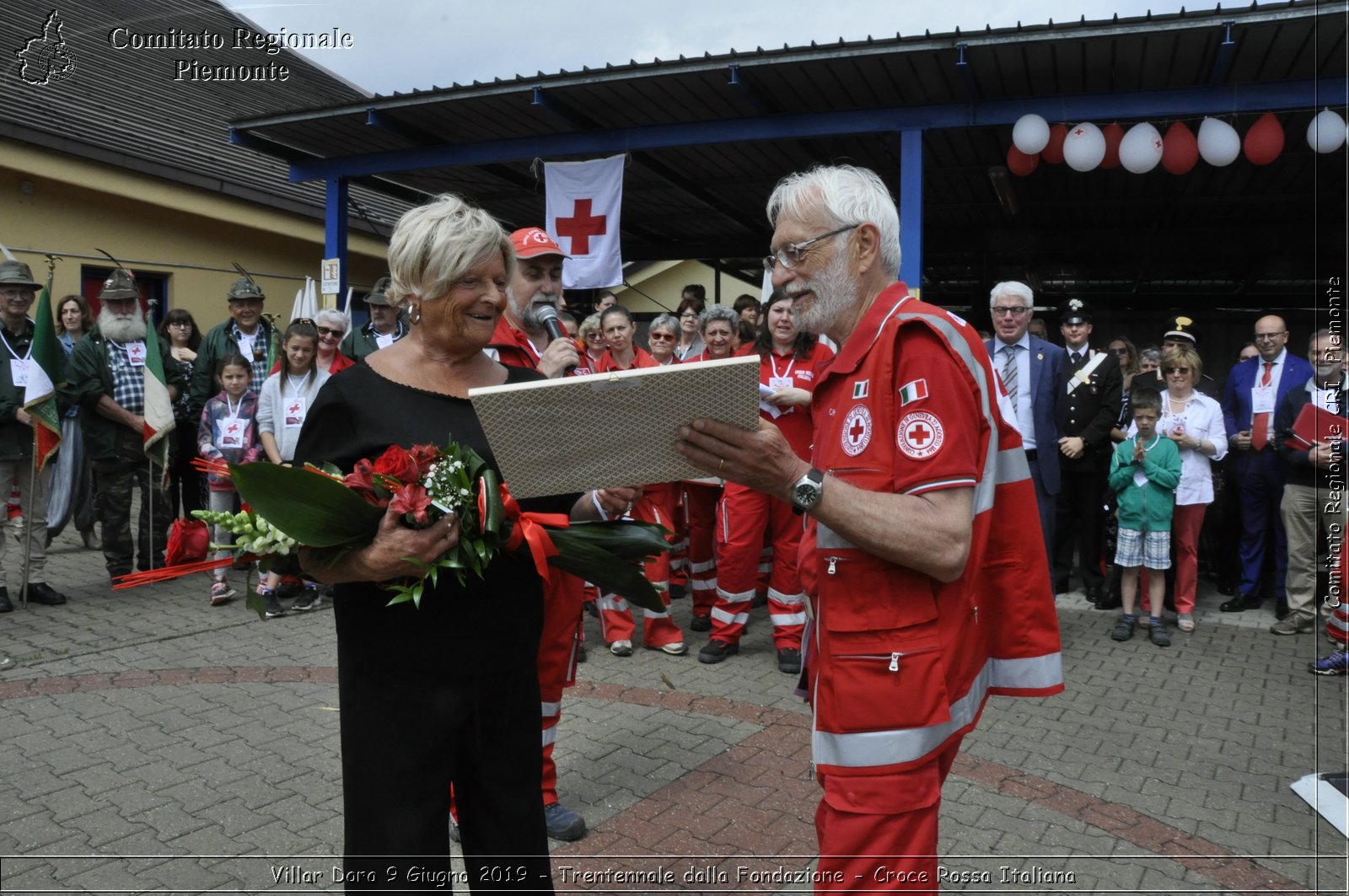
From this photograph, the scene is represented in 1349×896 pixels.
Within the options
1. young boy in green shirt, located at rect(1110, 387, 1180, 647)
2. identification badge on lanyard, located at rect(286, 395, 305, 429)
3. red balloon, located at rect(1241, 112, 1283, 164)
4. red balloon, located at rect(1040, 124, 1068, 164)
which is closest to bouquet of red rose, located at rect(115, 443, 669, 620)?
identification badge on lanyard, located at rect(286, 395, 305, 429)

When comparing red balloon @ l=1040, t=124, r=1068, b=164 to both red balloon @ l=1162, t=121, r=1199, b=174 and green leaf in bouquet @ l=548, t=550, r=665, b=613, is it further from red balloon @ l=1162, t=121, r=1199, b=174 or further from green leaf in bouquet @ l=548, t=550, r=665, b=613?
green leaf in bouquet @ l=548, t=550, r=665, b=613

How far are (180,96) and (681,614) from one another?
49.1 feet

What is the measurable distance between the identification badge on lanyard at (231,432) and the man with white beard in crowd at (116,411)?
72 centimetres

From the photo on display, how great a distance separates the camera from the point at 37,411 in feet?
24.6

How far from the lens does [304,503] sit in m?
2.10

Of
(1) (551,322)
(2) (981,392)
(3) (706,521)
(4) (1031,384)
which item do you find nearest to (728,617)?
(3) (706,521)

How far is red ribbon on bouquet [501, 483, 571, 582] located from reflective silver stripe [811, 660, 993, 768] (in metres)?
0.78

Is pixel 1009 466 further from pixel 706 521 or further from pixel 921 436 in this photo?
pixel 706 521

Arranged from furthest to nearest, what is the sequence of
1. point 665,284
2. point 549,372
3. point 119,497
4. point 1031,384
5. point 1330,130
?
point 665,284 < point 119,497 < point 1330,130 < point 1031,384 < point 549,372

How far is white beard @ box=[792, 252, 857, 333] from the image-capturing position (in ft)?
7.89

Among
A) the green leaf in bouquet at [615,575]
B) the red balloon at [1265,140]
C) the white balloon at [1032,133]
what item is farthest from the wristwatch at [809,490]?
the red balloon at [1265,140]

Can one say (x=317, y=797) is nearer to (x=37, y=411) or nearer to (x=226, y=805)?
(x=226, y=805)

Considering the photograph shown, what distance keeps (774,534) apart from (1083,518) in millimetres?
3327

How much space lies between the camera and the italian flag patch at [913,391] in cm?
217
